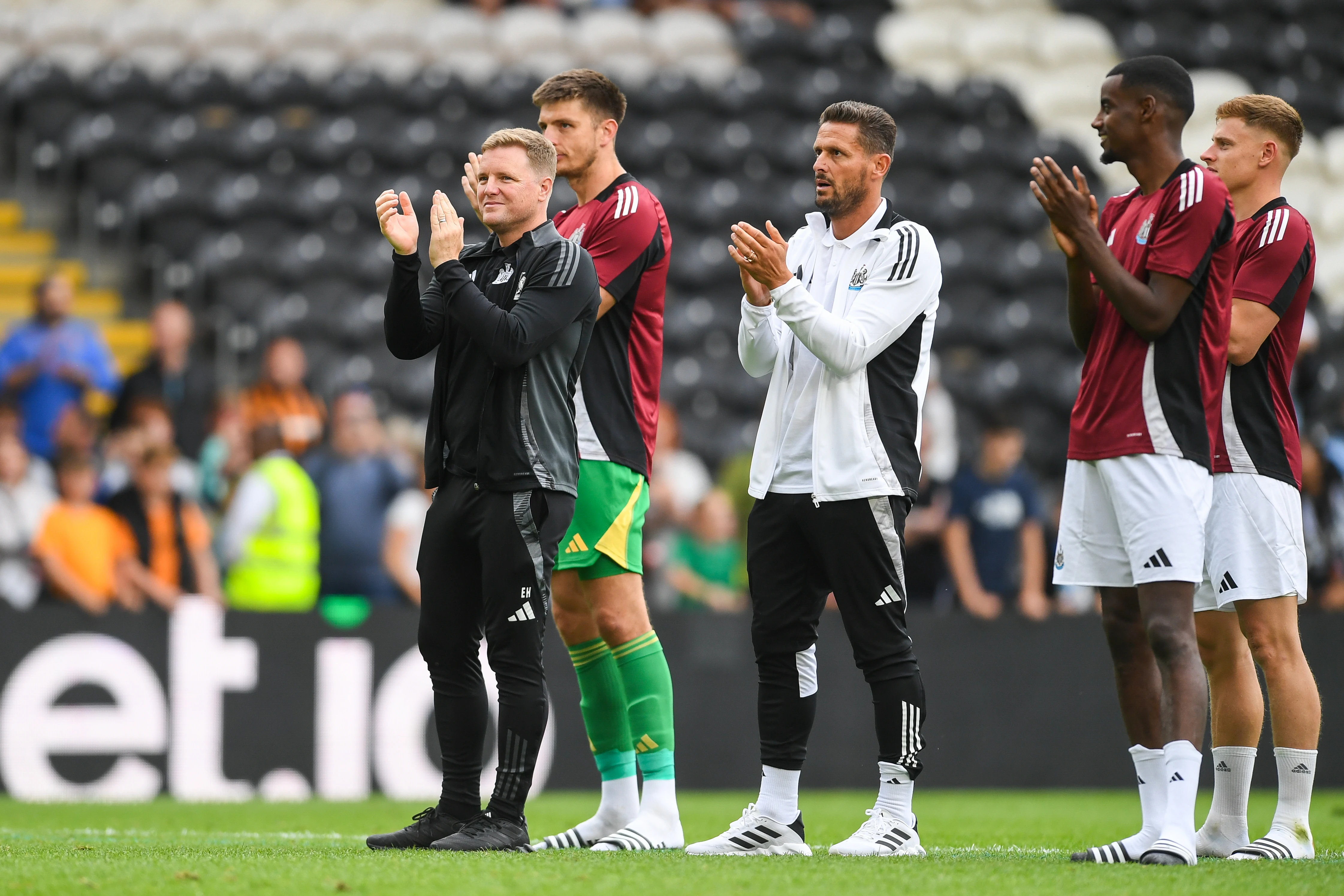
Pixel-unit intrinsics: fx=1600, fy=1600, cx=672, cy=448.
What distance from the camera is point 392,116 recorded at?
13336 mm

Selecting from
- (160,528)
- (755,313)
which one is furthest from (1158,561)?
(160,528)

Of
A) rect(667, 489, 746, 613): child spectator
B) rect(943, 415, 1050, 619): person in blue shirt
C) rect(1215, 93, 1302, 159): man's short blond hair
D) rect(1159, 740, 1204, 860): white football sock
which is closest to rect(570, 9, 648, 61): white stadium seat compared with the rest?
rect(667, 489, 746, 613): child spectator

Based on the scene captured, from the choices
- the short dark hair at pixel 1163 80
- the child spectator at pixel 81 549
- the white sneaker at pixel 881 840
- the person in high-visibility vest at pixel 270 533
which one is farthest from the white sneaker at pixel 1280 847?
the child spectator at pixel 81 549

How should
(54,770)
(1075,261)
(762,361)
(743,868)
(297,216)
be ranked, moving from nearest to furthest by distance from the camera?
1. (743,868)
2. (1075,261)
3. (762,361)
4. (54,770)
5. (297,216)

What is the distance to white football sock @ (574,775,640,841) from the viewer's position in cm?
518

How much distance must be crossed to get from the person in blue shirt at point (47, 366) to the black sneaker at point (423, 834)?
6347mm

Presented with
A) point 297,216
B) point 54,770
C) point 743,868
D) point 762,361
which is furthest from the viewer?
point 297,216

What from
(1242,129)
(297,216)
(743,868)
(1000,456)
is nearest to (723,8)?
(297,216)

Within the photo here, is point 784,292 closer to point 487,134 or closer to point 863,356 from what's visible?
point 863,356

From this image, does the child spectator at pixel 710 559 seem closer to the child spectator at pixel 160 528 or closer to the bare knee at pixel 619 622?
the child spectator at pixel 160 528

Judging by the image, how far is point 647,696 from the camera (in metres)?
5.15

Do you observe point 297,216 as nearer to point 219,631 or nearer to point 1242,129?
point 219,631

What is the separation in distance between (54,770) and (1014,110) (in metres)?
9.73

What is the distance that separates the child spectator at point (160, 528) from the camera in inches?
347
